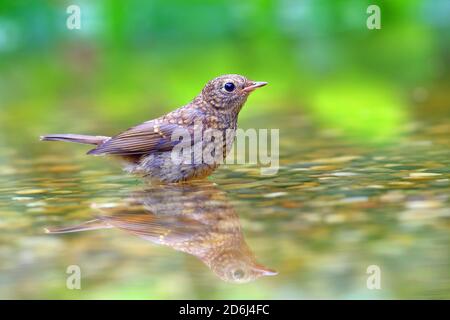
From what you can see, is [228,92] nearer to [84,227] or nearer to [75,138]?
[75,138]

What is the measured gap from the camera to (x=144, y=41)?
17.5 m

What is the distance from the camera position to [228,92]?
6.70 m

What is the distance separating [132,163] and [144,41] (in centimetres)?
1126

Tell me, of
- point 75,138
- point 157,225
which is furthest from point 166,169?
point 157,225

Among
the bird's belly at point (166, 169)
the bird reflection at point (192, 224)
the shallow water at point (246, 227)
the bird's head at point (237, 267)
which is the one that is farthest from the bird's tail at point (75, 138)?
the bird's head at point (237, 267)

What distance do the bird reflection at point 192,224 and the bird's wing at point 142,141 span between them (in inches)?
14.1

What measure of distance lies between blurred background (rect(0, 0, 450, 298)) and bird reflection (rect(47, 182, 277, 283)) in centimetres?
11

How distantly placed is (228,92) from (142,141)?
0.77 metres

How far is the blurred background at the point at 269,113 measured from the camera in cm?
411

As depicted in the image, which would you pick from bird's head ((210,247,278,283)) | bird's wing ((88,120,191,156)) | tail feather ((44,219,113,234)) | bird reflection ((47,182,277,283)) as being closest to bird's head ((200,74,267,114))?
bird's wing ((88,120,191,156))

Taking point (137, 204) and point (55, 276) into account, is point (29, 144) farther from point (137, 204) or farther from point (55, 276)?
point (55, 276)
